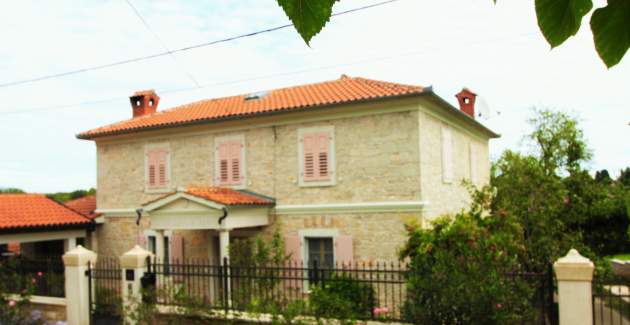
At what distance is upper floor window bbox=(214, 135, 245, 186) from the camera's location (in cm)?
1390

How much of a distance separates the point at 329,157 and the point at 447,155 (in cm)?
356

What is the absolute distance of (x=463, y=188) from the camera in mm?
15570

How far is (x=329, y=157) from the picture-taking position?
12.7 metres

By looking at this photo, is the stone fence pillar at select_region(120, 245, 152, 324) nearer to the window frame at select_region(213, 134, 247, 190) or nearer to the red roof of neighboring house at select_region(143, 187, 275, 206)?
the red roof of neighboring house at select_region(143, 187, 275, 206)

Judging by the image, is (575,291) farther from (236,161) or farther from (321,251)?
(236,161)

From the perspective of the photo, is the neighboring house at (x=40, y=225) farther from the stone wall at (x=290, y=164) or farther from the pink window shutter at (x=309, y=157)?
the pink window shutter at (x=309, y=157)

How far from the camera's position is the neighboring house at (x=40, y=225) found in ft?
46.8

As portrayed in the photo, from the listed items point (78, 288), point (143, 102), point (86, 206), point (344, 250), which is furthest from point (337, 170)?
point (86, 206)

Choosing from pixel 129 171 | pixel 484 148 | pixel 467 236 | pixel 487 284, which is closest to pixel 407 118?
pixel 467 236

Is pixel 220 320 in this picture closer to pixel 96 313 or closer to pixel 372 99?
pixel 96 313

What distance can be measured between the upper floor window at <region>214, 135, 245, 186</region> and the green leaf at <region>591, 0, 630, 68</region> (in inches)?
527

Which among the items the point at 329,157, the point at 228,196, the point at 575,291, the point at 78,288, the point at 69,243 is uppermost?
the point at 329,157

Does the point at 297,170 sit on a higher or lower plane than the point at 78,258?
higher

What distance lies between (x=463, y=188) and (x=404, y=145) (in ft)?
15.3
